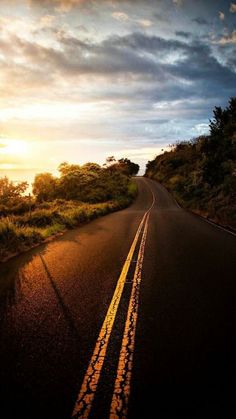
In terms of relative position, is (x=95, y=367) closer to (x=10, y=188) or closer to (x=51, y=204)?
(x=51, y=204)

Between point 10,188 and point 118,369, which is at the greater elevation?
point 10,188

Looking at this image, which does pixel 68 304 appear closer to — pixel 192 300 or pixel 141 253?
pixel 192 300

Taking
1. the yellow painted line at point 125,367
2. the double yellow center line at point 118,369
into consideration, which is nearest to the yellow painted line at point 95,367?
the double yellow center line at point 118,369

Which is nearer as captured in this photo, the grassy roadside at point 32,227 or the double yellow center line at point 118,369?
the double yellow center line at point 118,369

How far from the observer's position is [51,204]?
26828 mm

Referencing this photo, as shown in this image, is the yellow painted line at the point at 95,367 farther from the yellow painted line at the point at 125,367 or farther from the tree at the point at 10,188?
the tree at the point at 10,188

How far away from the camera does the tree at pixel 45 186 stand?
1634 inches

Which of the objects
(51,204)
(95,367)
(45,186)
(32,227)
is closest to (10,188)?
(45,186)

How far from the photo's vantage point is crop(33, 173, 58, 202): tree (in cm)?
4150

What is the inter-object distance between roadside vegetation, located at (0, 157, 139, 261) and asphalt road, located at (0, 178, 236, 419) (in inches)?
129

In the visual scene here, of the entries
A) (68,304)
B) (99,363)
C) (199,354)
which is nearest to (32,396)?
(99,363)

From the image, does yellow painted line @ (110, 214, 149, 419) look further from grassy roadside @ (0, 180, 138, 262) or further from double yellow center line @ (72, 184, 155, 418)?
grassy roadside @ (0, 180, 138, 262)

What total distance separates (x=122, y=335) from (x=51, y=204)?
23295 mm

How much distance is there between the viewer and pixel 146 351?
Result: 3932 mm
